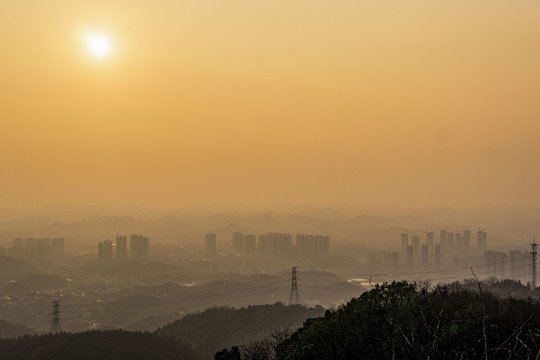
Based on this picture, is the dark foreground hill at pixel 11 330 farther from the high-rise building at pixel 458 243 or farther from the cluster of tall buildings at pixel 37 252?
the high-rise building at pixel 458 243

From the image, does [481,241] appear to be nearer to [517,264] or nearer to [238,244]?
[517,264]

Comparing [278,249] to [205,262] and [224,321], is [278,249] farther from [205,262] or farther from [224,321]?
[224,321]

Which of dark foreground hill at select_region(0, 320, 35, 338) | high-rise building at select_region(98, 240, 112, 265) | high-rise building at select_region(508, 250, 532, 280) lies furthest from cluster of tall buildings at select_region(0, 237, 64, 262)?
high-rise building at select_region(508, 250, 532, 280)

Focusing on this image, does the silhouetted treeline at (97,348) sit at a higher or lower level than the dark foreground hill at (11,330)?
higher

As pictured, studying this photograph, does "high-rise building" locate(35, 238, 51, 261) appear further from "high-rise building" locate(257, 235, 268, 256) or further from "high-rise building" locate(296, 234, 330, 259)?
"high-rise building" locate(296, 234, 330, 259)

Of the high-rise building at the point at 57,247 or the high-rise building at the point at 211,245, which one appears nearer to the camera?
the high-rise building at the point at 57,247

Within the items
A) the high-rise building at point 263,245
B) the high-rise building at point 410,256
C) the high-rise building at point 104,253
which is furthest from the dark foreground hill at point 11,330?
the high-rise building at point 410,256

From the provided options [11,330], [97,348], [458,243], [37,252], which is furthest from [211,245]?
[97,348]
